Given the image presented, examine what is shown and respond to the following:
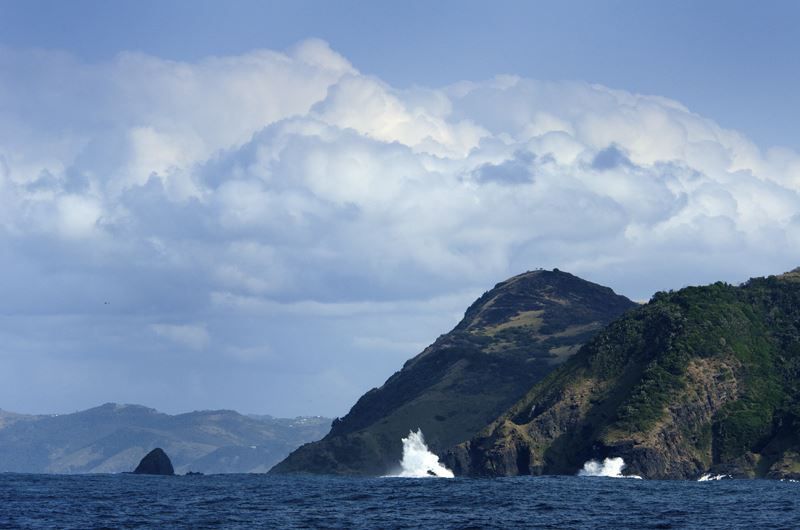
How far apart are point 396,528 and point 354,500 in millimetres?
50854

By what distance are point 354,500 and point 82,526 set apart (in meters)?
55.6

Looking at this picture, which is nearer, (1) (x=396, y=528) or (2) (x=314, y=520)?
(1) (x=396, y=528)

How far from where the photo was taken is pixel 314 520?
149 metres

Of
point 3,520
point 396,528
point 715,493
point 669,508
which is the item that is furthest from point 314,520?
point 715,493

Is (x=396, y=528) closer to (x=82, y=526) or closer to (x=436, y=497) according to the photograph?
(x=82, y=526)

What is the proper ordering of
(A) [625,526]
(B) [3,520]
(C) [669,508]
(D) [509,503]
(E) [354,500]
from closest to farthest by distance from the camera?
1. (A) [625,526]
2. (B) [3,520]
3. (C) [669,508]
4. (D) [509,503]
5. (E) [354,500]

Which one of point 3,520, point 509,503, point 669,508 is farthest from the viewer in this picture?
point 509,503

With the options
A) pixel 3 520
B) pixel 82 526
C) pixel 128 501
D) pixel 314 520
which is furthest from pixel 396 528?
pixel 128 501

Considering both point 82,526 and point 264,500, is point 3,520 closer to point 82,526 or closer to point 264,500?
point 82,526

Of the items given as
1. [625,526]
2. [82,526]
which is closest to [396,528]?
[625,526]

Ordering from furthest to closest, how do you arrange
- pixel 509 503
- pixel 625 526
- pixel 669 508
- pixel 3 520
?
pixel 509 503 < pixel 669 508 < pixel 3 520 < pixel 625 526

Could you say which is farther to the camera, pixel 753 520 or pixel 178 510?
pixel 178 510

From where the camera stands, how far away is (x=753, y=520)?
14412 cm

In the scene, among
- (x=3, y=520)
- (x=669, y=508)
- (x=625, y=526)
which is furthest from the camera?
(x=669, y=508)
